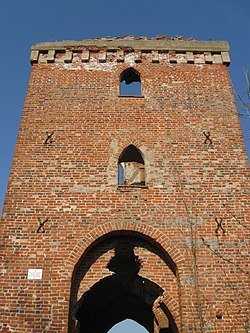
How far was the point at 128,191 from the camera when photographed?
30.8 ft

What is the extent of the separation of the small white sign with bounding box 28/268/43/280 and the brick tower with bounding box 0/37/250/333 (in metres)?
0.03

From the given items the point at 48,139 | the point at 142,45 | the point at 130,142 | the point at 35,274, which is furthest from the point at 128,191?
the point at 142,45

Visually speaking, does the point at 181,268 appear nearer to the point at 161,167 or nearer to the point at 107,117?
the point at 161,167

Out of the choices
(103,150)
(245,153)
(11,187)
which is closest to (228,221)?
(245,153)

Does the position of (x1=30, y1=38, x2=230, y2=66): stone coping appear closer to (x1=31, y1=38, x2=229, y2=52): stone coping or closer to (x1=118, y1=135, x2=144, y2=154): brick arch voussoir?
(x1=31, y1=38, x2=229, y2=52): stone coping

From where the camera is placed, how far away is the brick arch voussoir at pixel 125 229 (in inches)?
334

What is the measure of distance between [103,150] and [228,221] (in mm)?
3645

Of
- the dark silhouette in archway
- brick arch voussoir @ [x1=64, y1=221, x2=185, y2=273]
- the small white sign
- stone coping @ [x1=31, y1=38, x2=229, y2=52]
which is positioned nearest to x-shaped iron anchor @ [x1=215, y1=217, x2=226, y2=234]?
brick arch voussoir @ [x1=64, y1=221, x2=185, y2=273]

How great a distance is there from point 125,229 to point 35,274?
2.24 m

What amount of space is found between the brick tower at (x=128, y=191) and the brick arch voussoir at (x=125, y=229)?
0.08 feet

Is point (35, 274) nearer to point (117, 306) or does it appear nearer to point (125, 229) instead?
point (125, 229)

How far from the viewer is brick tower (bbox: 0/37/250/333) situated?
8.17m

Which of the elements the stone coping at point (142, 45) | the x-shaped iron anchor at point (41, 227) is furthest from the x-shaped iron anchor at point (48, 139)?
the stone coping at point (142, 45)

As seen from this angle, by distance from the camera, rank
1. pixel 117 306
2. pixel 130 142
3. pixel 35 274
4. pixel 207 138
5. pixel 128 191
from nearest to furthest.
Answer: pixel 35 274, pixel 128 191, pixel 130 142, pixel 207 138, pixel 117 306
